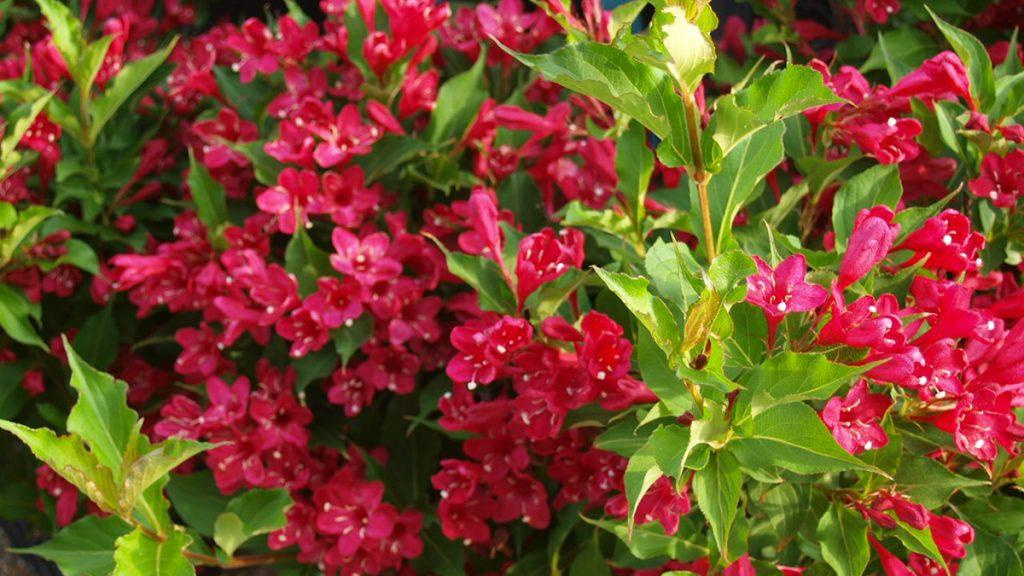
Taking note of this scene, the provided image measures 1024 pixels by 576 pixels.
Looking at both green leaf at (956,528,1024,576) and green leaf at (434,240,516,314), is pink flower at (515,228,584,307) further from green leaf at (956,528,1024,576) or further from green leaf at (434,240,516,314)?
green leaf at (956,528,1024,576)

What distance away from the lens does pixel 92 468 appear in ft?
3.83

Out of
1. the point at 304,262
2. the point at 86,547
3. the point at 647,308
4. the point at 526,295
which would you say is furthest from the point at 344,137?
the point at 647,308

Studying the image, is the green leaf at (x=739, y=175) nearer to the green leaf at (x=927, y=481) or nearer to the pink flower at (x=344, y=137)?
the green leaf at (x=927, y=481)

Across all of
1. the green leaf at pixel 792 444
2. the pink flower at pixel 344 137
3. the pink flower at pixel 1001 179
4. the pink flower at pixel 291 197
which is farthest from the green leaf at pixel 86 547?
the pink flower at pixel 1001 179

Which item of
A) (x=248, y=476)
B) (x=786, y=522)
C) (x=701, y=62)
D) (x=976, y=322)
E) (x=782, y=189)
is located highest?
(x=701, y=62)

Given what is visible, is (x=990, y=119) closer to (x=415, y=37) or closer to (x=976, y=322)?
(x=976, y=322)

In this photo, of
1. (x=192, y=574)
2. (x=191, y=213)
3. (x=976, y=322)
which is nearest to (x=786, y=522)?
(x=976, y=322)

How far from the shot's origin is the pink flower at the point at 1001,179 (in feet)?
3.96

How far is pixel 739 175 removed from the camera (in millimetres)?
1147

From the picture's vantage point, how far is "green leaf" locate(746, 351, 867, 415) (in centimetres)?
88

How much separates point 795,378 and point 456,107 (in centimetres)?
87

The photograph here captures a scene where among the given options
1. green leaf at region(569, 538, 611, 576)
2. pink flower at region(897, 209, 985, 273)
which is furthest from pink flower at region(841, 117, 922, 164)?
green leaf at region(569, 538, 611, 576)

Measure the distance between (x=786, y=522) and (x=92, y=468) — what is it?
76 cm

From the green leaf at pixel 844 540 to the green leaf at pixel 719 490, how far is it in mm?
176
